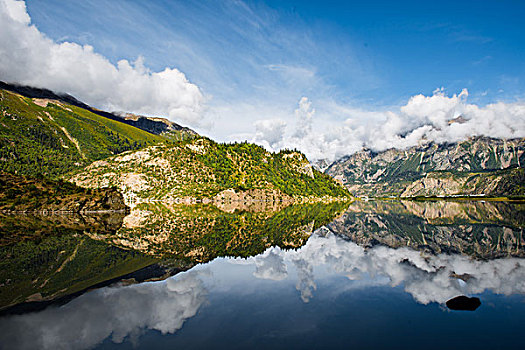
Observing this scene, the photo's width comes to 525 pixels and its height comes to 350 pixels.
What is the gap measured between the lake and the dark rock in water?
324 mm

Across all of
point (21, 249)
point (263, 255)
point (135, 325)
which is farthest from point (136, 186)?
point (135, 325)

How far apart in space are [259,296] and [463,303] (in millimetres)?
10735

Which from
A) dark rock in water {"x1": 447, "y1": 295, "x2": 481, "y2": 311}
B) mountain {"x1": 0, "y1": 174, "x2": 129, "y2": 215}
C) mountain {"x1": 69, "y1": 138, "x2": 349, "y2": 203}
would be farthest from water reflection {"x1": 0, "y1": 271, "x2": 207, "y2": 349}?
mountain {"x1": 69, "y1": 138, "x2": 349, "y2": 203}

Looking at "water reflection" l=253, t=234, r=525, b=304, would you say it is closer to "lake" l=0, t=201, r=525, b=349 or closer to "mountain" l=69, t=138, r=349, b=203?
"lake" l=0, t=201, r=525, b=349

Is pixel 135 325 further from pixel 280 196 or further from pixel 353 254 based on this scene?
pixel 280 196

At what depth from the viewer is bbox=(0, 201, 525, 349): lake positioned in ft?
35.6

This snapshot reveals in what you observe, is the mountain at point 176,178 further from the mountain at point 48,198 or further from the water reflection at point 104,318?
the water reflection at point 104,318

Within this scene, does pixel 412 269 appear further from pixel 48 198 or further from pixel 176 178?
pixel 176 178

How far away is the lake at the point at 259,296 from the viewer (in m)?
10.9

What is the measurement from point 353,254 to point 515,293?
12.7m

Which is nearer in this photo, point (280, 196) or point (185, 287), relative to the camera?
point (185, 287)

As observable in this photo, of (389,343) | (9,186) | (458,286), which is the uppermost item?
(458,286)

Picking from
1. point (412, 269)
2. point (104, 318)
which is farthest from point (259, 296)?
point (412, 269)

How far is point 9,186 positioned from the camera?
3179 inches
